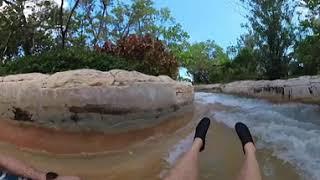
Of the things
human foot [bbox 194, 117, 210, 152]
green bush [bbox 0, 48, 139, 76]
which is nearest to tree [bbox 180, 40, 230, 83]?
green bush [bbox 0, 48, 139, 76]

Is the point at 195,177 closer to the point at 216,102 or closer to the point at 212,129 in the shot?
the point at 212,129

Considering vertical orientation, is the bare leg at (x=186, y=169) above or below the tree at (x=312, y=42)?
below

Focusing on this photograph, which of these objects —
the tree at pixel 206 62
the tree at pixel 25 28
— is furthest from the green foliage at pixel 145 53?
the tree at pixel 25 28

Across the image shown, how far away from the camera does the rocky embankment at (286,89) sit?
32.5 feet

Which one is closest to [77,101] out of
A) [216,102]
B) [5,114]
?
[5,114]

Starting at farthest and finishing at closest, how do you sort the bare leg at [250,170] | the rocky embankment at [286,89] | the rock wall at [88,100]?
1. the rocky embankment at [286,89]
2. the rock wall at [88,100]
3. the bare leg at [250,170]

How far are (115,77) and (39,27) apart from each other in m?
14.6

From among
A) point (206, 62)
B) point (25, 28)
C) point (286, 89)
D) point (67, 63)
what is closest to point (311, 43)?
point (286, 89)

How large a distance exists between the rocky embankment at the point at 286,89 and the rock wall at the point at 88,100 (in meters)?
4.01

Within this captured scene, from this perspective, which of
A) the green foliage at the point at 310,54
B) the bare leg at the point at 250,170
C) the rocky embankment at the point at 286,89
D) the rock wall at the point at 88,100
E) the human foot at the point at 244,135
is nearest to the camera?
the bare leg at the point at 250,170

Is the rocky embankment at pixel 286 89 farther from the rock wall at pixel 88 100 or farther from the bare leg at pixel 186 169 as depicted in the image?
the bare leg at pixel 186 169

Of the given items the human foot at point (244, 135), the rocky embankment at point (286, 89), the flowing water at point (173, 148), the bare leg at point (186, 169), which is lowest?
the flowing water at point (173, 148)

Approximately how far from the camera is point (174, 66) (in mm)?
13555

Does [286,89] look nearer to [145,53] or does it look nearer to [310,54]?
[310,54]
